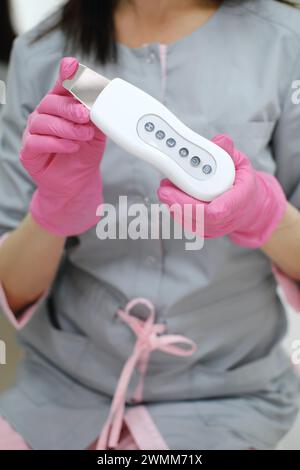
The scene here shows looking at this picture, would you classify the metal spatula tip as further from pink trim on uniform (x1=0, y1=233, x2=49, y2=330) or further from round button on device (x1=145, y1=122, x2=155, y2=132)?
pink trim on uniform (x1=0, y1=233, x2=49, y2=330)

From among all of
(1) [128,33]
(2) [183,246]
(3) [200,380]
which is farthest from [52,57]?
(3) [200,380]

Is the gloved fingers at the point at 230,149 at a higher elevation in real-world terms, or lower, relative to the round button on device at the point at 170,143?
lower

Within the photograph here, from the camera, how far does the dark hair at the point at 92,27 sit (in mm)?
614

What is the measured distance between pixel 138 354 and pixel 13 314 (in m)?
0.13

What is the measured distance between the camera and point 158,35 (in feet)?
2.00

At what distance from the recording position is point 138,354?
0.66 m

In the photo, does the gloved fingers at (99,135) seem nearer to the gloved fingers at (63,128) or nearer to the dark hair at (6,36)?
the gloved fingers at (63,128)

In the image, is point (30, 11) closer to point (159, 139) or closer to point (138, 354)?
point (159, 139)

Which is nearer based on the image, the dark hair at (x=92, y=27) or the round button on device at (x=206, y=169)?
the round button on device at (x=206, y=169)

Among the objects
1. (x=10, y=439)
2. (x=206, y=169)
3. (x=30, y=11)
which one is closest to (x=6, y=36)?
(x=30, y=11)

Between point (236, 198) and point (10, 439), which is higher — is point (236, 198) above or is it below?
above

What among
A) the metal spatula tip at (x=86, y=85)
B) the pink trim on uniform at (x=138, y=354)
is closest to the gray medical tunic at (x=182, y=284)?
the pink trim on uniform at (x=138, y=354)

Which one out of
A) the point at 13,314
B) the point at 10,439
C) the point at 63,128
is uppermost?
the point at 63,128
